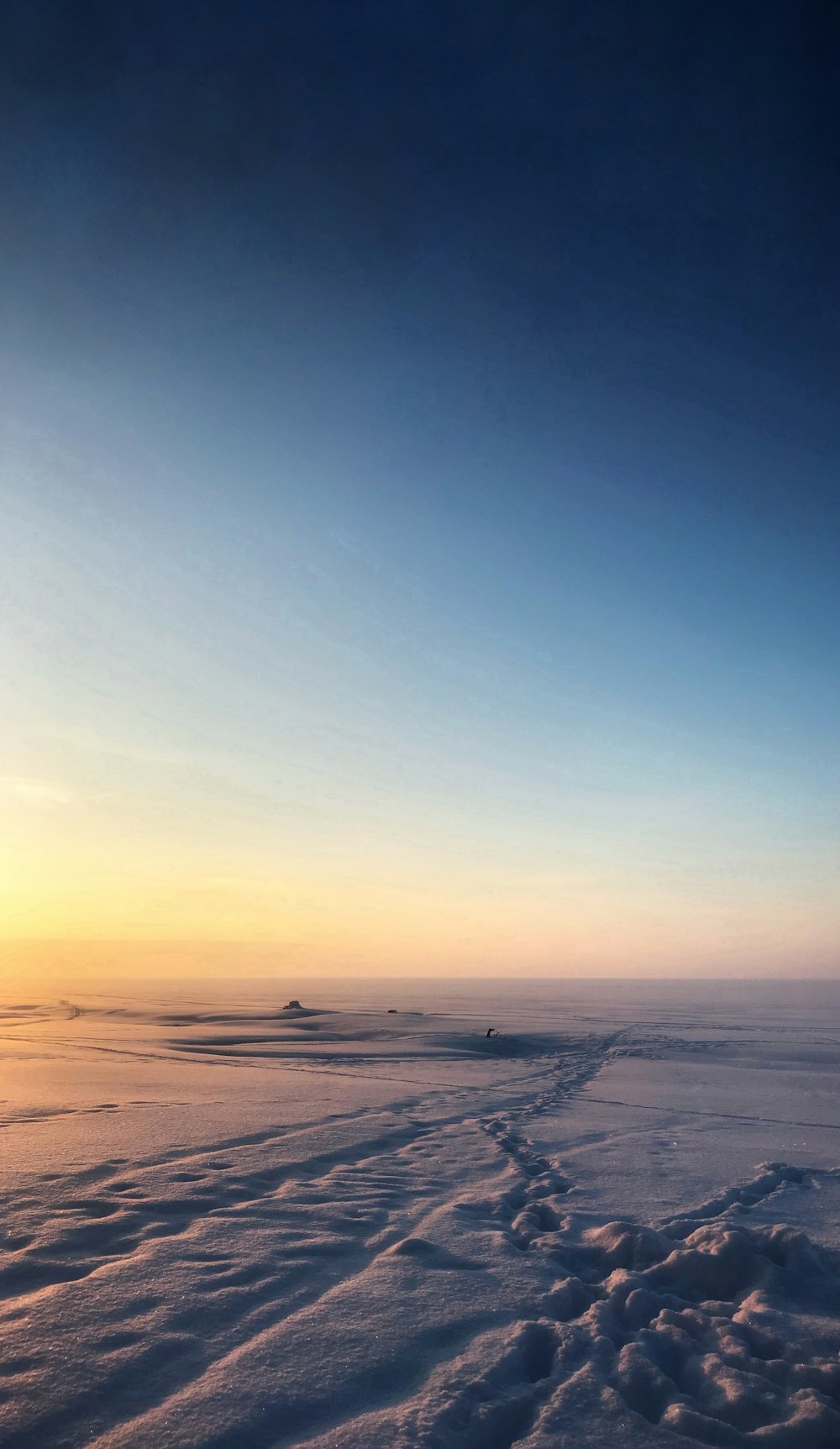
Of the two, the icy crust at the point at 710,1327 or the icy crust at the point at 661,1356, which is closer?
the icy crust at the point at 661,1356

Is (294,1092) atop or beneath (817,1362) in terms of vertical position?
beneath

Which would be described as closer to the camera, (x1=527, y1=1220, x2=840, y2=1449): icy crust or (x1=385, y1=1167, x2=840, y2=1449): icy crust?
(x1=385, y1=1167, x2=840, y2=1449): icy crust

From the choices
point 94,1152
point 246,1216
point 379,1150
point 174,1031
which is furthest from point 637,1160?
point 174,1031

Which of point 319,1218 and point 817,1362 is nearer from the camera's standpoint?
point 817,1362

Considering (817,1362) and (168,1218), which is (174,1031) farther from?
(817,1362)

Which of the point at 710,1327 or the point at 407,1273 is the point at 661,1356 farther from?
the point at 407,1273

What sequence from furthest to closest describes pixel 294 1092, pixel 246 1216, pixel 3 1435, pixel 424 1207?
pixel 294 1092 → pixel 424 1207 → pixel 246 1216 → pixel 3 1435

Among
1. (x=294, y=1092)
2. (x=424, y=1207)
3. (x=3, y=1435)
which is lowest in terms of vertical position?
(x=294, y=1092)

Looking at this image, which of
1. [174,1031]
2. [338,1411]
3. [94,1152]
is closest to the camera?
[338,1411]
